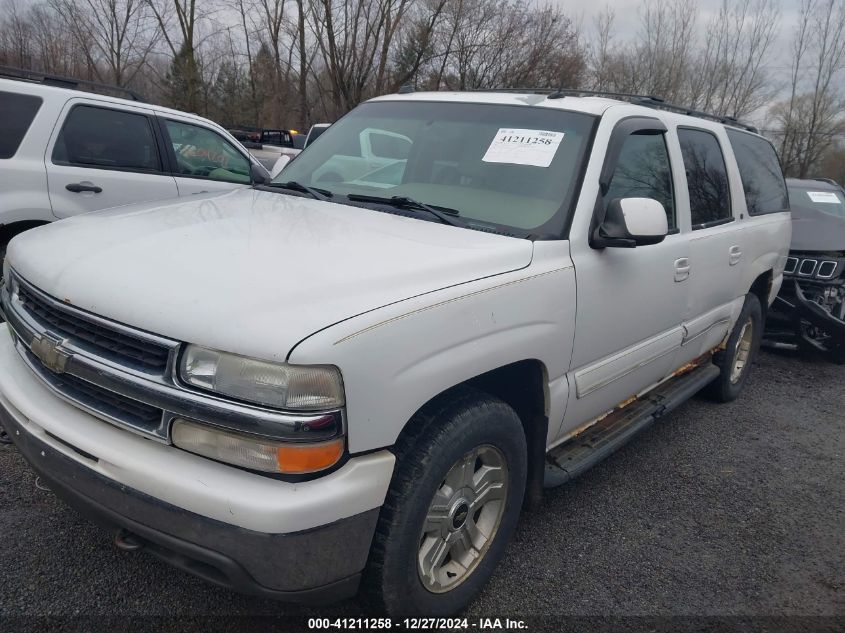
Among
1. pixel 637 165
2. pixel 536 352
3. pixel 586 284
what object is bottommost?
pixel 536 352

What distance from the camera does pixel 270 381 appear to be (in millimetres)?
1727

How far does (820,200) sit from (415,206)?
6.29 meters

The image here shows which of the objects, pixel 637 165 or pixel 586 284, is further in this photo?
pixel 637 165

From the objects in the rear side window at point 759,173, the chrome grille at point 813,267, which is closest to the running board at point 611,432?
the rear side window at point 759,173

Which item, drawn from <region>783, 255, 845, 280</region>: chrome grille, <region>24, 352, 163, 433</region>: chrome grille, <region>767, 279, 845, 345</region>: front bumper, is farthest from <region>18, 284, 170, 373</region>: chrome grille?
<region>767, 279, 845, 345</region>: front bumper

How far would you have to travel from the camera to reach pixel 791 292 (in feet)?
20.1

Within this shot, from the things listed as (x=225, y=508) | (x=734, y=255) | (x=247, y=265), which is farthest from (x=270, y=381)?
(x=734, y=255)

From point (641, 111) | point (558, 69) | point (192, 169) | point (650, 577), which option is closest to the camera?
point (650, 577)

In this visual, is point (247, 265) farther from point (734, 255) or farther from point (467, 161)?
point (734, 255)

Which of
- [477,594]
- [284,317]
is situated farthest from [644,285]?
[284,317]

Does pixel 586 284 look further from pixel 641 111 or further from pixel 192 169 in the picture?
pixel 192 169

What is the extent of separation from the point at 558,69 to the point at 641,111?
2650cm

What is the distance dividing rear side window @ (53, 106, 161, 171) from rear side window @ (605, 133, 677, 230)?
4032mm

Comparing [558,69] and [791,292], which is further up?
[558,69]
